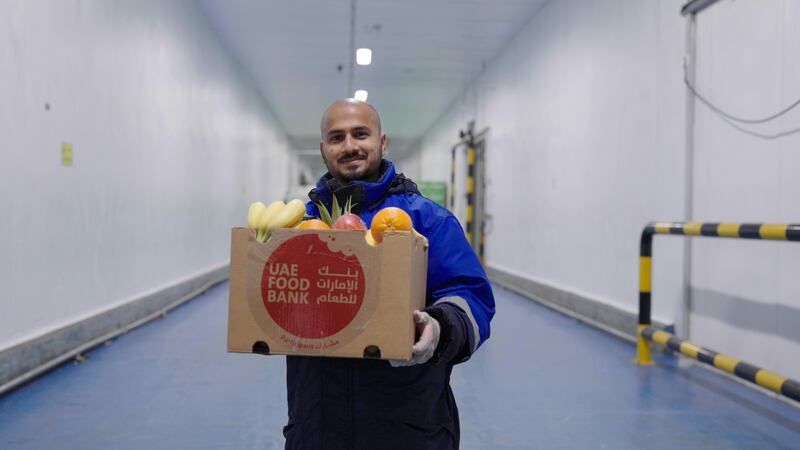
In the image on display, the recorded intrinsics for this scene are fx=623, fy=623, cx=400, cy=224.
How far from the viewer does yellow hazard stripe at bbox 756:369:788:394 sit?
8.50 ft

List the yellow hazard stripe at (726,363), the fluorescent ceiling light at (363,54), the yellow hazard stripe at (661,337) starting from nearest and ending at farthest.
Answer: the yellow hazard stripe at (726,363) → the yellow hazard stripe at (661,337) → the fluorescent ceiling light at (363,54)

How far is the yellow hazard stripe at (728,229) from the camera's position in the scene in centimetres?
291

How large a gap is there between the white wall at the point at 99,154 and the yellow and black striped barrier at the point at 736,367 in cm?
342

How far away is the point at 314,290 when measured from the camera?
1.02 metres

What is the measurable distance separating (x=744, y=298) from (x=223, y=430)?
271 cm

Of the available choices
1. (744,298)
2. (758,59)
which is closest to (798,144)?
(758,59)

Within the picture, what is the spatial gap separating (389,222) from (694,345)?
2790 millimetres

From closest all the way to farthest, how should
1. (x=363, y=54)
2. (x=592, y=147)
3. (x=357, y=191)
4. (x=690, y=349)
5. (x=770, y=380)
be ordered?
(x=357, y=191) < (x=770, y=380) < (x=690, y=349) < (x=592, y=147) < (x=363, y=54)

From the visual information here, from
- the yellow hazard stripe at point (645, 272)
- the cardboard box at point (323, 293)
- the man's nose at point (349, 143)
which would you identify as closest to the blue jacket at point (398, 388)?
the cardboard box at point (323, 293)

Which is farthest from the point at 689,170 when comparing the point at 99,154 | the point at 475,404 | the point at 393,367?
the point at 99,154

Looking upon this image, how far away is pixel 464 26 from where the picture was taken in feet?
24.5

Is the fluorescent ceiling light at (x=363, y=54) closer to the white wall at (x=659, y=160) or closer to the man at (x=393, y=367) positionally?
the white wall at (x=659, y=160)

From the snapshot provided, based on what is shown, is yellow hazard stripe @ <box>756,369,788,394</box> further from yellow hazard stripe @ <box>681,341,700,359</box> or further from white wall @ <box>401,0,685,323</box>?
white wall @ <box>401,0,685,323</box>

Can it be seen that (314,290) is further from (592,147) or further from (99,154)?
(592,147)
